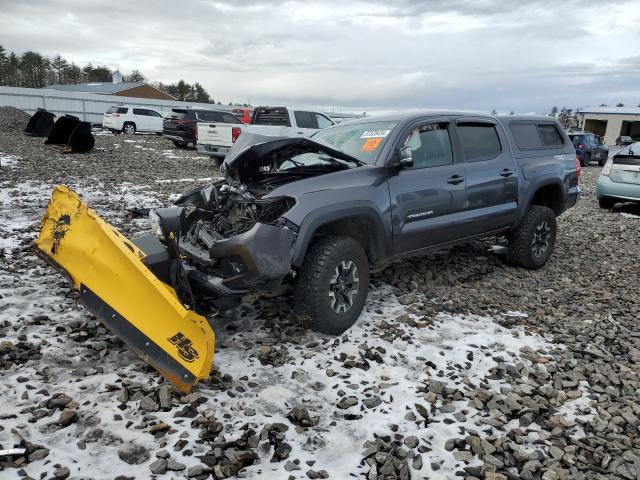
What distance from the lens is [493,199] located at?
5.44 meters

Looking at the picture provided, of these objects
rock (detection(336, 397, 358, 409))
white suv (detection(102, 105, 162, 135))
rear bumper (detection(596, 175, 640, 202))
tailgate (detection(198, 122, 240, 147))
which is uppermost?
white suv (detection(102, 105, 162, 135))

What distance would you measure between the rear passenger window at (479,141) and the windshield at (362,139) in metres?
0.95

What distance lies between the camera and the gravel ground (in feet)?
8.86

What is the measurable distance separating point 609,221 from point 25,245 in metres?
Answer: 10.5

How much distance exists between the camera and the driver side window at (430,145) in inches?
191

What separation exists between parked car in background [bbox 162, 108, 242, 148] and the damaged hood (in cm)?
1645

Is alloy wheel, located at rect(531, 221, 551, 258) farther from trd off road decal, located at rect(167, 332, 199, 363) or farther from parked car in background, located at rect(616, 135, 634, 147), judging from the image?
parked car in background, located at rect(616, 135, 634, 147)

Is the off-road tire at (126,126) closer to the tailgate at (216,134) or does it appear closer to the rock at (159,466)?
the tailgate at (216,134)

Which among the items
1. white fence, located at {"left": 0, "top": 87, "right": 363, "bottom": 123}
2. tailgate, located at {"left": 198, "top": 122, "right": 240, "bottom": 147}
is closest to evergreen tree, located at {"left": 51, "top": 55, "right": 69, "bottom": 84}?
white fence, located at {"left": 0, "top": 87, "right": 363, "bottom": 123}

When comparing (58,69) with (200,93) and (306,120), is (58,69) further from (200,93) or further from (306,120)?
(306,120)

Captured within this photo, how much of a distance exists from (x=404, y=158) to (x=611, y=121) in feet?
198

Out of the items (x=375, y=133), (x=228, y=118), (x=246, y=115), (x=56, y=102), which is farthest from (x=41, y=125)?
(x=375, y=133)

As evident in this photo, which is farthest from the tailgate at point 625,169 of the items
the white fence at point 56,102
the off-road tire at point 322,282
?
the white fence at point 56,102

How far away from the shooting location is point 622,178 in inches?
429
